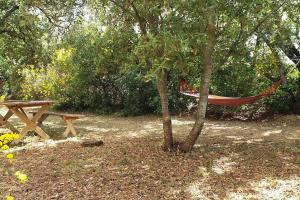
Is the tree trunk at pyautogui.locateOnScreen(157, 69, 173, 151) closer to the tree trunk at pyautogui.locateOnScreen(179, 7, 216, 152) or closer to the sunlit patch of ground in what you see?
the tree trunk at pyautogui.locateOnScreen(179, 7, 216, 152)

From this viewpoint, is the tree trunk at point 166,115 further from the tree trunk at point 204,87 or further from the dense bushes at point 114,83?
the dense bushes at point 114,83

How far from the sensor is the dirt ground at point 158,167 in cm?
456

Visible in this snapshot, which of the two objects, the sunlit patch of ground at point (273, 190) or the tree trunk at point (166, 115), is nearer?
the sunlit patch of ground at point (273, 190)

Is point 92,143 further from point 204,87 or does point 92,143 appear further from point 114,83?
point 114,83

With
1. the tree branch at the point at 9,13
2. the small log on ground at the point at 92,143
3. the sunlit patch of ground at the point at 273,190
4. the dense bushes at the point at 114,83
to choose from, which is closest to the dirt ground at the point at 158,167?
the sunlit patch of ground at the point at 273,190

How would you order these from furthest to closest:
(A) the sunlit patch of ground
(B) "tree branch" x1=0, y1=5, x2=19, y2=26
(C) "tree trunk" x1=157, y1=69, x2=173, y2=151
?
(B) "tree branch" x1=0, y1=5, x2=19, y2=26
(C) "tree trunk" x1=157, y1=69, x2=173, y2=151
(A) the sunlit patch of ground

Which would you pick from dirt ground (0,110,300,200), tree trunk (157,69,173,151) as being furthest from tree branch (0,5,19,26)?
tree trunk (157,69,173,151)

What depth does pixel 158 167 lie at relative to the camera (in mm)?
5480

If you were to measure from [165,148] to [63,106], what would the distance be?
7.57 metres

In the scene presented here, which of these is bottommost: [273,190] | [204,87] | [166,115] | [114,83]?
[273,190]

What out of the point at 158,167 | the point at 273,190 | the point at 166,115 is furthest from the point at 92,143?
the point at 273,190

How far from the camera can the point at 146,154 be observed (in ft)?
20.4

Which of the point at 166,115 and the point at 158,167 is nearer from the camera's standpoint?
the point at 158,167

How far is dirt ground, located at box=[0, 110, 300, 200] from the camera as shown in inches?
180
